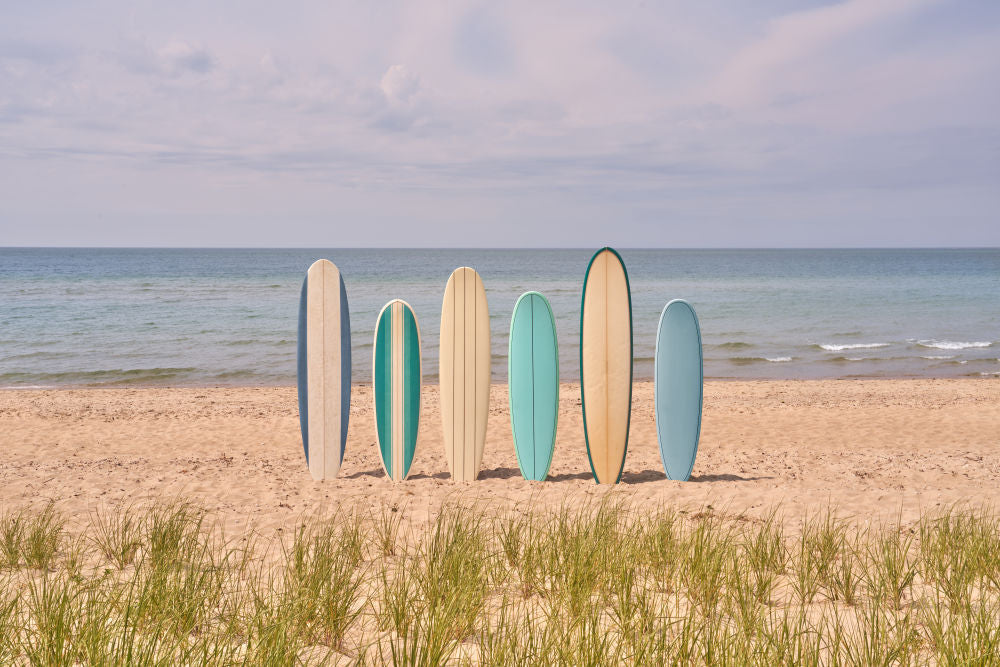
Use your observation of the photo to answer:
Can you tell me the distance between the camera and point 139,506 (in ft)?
14.1

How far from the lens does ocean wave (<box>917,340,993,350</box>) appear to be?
51.5ft

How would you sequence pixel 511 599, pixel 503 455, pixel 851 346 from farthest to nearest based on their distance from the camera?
pixel 851 346 → pixel 503 455 → pixel 511 599

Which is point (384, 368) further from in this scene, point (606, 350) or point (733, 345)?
point (733, 345)

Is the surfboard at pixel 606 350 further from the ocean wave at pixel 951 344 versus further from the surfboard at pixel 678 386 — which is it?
the ocean wave at pixel 951 344

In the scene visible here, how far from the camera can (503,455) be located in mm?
6297

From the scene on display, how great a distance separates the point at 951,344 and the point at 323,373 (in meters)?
16.6

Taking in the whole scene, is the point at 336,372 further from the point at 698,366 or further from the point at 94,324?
the point at 94,324

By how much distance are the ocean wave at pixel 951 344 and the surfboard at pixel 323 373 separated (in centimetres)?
1558

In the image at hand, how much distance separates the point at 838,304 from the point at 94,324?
26.4 metres

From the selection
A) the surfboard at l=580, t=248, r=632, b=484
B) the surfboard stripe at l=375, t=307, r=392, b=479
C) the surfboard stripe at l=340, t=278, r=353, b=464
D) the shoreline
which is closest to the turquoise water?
the shoreline

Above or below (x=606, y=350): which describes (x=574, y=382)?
below

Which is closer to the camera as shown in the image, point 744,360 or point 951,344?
point 744,360

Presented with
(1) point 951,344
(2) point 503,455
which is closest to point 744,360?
(1) point 951,344

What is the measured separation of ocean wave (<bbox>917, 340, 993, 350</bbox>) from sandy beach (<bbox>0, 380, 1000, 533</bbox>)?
5502mm
